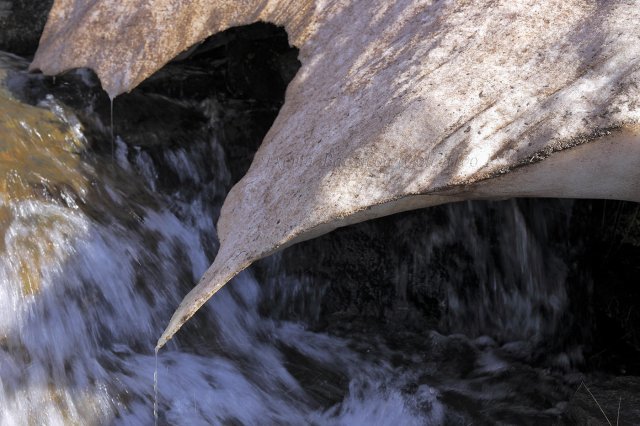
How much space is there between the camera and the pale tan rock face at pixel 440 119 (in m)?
2.25

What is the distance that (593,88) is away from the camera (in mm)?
2281

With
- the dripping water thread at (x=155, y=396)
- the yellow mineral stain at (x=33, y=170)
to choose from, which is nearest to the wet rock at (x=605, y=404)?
the dripping water thread at (x=155, y=396)

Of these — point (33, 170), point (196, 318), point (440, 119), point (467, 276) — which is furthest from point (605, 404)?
point (33, 170)

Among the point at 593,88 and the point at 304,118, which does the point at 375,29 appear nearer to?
the point at 304,118

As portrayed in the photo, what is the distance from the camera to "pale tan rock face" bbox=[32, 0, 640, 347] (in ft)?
7.37

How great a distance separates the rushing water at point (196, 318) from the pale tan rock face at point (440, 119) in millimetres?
638

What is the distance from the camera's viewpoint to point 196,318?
347 centimetres

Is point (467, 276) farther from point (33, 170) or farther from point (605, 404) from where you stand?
point (33, 170)

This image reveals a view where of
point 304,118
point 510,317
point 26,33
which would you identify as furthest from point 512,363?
point 26,33

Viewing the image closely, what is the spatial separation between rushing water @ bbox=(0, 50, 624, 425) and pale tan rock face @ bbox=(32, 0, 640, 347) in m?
0.64

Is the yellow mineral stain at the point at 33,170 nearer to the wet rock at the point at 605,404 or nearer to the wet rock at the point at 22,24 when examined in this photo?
the wet rock at the point at 22,24

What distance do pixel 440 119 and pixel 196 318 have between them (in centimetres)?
150

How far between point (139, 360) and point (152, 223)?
741 mm

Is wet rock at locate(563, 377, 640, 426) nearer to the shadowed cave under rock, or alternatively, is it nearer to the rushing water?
the rushing water
